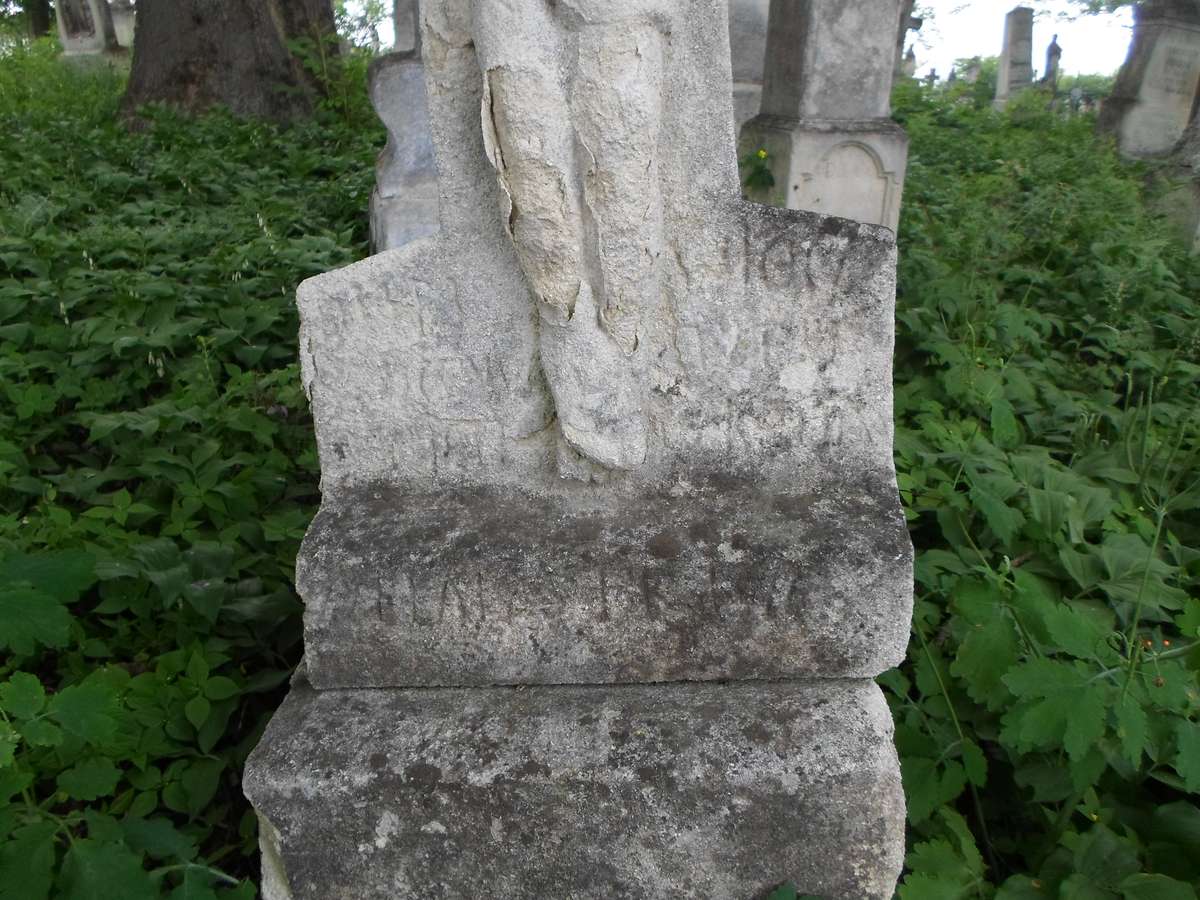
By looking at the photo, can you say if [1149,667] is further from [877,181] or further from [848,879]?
[877,181]

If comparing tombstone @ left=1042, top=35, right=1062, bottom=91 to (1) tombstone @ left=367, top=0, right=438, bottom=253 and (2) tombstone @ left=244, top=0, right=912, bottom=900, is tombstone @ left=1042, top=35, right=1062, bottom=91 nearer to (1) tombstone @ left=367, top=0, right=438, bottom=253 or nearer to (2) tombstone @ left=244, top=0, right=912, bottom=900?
(1) tombstone @ left=367, top=0, right=438, bottom=253

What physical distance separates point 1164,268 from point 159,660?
3.71 metres

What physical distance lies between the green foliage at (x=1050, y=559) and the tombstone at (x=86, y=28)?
1270 cm

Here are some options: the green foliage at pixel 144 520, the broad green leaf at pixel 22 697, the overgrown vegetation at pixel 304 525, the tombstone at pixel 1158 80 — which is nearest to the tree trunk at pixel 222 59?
the green foliage at pixel 144 520

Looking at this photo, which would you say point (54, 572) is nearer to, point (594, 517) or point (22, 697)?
point (22, 697)

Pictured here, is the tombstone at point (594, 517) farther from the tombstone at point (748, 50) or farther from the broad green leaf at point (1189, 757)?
the tombstone at point (748, 50)

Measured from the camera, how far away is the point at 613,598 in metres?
1.63

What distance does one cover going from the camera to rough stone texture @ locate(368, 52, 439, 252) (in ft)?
14.7

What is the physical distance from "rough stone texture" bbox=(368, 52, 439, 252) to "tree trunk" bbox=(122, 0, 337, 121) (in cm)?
279

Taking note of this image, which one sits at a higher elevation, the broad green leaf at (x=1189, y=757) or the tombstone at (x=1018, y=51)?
the tombstone at (x=1018, y=51)

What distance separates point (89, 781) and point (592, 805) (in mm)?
830

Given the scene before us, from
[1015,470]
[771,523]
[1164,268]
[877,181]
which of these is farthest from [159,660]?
[877,181]

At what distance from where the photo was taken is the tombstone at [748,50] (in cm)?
579

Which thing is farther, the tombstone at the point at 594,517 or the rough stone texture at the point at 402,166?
the rough stone texture at the point at 402,166
